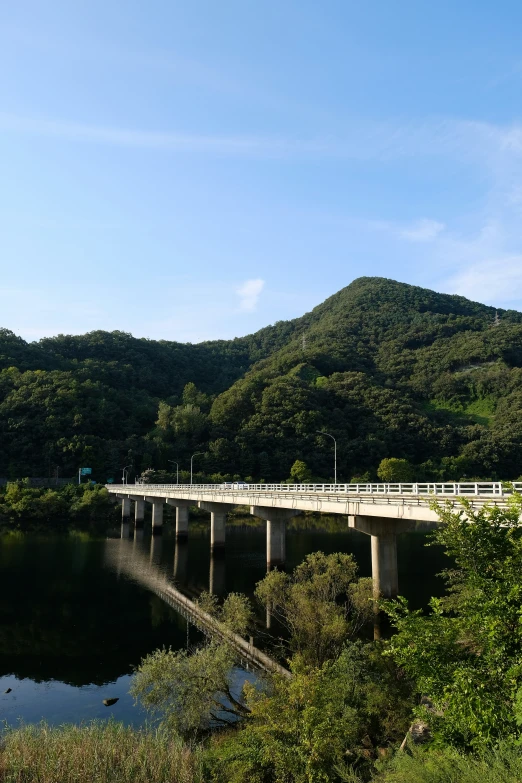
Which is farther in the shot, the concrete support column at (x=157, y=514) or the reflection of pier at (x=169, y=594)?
the concrete support column at (x=157, y=514)

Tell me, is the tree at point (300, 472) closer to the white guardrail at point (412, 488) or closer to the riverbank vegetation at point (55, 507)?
the riverbank vegetation at point (55, 507)

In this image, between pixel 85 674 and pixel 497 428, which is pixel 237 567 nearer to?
pixel 85 674

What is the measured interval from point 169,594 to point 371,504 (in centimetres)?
1996

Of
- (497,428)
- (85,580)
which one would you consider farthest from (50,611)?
(497,428)

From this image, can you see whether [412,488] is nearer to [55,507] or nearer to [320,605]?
[320,605]

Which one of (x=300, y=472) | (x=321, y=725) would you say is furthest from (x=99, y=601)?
(x=300, y=472)

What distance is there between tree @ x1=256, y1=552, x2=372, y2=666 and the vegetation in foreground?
0.40 metres

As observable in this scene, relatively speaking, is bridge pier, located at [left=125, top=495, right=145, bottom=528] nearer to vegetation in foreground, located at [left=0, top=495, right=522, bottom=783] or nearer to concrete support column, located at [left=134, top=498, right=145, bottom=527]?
concrete support column, located at [left=134, top=498, right=145, bottom=527]

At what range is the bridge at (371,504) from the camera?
89.5 feet

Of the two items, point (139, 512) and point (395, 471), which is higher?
point (395, 471)

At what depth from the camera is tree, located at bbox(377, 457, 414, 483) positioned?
115 metres


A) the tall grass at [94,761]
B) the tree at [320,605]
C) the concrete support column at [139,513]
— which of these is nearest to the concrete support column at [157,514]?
the concrete support column at [139,513]

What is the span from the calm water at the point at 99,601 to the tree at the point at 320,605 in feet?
20.0

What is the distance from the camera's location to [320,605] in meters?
25.2
